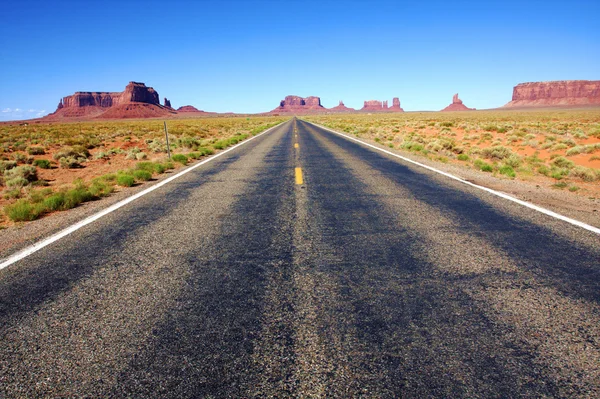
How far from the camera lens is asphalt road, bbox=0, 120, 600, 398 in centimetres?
201

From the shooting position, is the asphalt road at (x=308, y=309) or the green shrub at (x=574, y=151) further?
the green shrub at (x=574, y=151)

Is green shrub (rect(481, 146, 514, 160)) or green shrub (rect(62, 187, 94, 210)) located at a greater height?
green shrub (rect(62, 187, 94, 210))

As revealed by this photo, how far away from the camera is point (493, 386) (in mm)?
1933

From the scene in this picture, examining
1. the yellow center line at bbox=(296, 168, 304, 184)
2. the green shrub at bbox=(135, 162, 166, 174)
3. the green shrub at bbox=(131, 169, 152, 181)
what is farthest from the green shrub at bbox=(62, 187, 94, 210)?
the yellow center line at bbox=(296, 168, 304, 184)

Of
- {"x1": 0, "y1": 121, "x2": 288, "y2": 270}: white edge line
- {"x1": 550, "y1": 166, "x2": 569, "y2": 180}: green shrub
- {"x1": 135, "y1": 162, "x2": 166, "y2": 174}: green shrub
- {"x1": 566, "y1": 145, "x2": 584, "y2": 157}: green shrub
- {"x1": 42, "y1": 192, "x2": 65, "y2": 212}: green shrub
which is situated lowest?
{"x1": 550, "y1": 166, "x2": 569, "y2": 180}: green shrub

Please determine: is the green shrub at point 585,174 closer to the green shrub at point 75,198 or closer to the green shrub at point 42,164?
the green shrub at point 75,198

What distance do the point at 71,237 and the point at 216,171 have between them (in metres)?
5.65

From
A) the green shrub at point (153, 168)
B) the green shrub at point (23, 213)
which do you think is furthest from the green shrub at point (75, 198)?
the green shrub at point (153, 168)

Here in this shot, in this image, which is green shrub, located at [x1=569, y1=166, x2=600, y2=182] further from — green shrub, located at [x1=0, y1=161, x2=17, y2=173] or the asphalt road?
green shrub, located at [x1=0, y1=161, x2=17, y2=173]

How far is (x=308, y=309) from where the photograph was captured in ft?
8.89

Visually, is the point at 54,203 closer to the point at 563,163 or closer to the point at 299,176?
the point at 299,176

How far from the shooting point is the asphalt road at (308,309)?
2.01 metres

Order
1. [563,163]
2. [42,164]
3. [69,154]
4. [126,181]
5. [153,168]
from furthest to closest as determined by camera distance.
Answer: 1. [69,154]
2. [42,164]
3. [563,163]
4. [153,168]
5. [126,181]

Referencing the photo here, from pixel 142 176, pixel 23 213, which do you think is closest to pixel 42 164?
pixel 142 176
